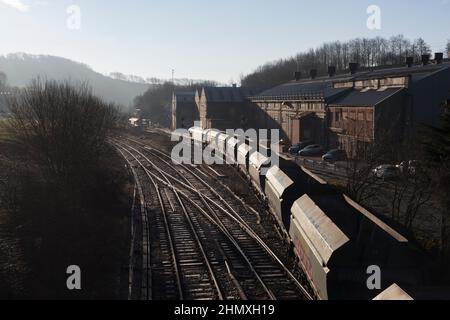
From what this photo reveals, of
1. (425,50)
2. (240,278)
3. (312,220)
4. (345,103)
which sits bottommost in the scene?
(240,278)

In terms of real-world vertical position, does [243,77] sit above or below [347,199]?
above

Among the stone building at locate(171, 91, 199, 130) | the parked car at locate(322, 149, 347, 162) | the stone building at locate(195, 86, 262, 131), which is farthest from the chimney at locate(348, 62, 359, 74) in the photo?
the stone building at locate(171, 91, 199, 130)

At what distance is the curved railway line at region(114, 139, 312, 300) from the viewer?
40.9 feet

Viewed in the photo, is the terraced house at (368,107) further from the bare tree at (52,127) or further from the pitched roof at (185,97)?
the pitched roof at (185,97)

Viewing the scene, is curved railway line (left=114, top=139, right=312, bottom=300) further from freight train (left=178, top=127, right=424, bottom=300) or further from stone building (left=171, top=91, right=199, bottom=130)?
stone building (left=171, top=91, right=199, bottom=130)

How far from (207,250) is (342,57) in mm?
111855

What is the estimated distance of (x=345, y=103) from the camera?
40.8m

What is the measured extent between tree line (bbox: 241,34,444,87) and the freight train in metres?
84.7

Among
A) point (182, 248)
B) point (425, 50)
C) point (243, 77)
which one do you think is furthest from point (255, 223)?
point (243, 77)

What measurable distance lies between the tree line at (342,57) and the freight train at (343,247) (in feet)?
278

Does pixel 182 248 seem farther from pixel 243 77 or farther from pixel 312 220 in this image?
pixel 243 77

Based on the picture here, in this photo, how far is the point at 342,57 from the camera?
119m

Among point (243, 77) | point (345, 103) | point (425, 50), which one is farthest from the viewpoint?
point (243, 77)

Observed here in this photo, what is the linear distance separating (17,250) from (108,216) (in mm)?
5351
